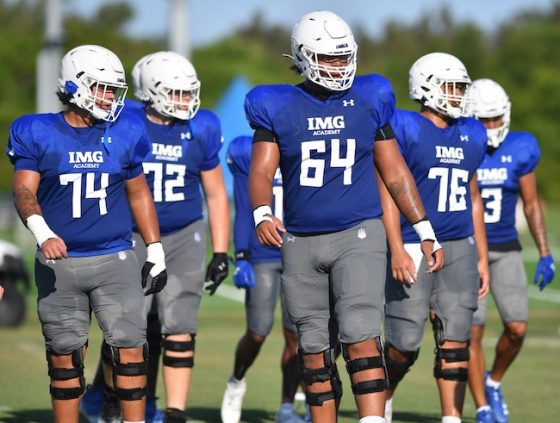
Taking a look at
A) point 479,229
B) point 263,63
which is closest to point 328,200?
point 479,229

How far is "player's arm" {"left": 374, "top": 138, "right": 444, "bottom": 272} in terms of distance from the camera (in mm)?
7074

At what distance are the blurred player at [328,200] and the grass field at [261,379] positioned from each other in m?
2.26

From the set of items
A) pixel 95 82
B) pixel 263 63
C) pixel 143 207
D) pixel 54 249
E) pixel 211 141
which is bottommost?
pixel 54 249

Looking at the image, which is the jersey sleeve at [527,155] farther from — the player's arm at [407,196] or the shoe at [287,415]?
the player's arm at [407,196]

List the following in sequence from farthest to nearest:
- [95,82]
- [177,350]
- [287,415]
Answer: [287,415], [177,350], [95,82]

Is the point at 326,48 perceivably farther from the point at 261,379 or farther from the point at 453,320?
the point at 261,379

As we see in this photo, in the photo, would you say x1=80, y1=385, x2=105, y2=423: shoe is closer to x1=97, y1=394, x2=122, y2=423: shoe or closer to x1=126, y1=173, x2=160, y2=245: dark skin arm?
x1=97, y1=394, x2=122, y2=423: shoe

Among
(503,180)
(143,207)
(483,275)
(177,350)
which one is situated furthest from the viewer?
(503,180)

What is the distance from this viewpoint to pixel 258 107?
272 inches

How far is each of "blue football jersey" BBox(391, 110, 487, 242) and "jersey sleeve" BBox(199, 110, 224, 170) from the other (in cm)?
126

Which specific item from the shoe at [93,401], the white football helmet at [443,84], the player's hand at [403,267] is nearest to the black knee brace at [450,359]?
the player's hand at [403,267]

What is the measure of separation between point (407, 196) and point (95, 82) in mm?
1678

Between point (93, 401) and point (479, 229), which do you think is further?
point (93, 401)

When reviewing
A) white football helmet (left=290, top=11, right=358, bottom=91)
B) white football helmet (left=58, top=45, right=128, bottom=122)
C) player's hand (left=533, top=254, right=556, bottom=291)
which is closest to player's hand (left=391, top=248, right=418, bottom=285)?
white football helmet (left=290, top=11, right=358, bottom=91)
